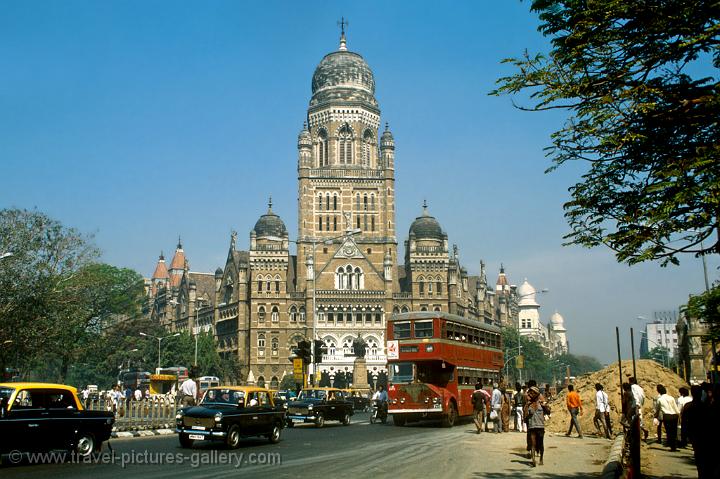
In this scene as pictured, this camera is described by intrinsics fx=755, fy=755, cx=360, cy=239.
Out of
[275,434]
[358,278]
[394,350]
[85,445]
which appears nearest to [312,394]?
[394,350]

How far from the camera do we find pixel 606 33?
32.2 ft

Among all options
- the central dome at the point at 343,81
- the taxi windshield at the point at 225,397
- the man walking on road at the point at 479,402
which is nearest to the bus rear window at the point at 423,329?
the man walking on road at the point at 479,402

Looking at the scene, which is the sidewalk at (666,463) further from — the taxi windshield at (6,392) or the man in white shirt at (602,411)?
the taxi windshield at (6,392)

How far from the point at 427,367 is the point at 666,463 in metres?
12.5

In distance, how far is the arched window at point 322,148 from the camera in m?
88.8

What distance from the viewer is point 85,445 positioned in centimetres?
1598

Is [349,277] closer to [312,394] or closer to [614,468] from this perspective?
[312,394]

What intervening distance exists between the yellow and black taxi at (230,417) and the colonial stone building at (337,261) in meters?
57.4

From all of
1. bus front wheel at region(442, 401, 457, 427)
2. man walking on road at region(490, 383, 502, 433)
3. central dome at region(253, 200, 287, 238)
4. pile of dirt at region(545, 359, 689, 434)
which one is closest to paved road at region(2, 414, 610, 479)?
man walking on road at region(490, 383, 502, 433)

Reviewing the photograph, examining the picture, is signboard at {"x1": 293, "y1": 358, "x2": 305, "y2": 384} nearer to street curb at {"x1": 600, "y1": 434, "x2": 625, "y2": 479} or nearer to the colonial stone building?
street curb at {"x1": 600, "y1": 434, "x2": 625, "y2": 479}

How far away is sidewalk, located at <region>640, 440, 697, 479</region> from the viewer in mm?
14609

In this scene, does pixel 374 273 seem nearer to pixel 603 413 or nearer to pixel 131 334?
pixel 131 334

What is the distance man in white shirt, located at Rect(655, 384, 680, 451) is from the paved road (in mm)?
1612

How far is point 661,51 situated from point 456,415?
21.0 m
